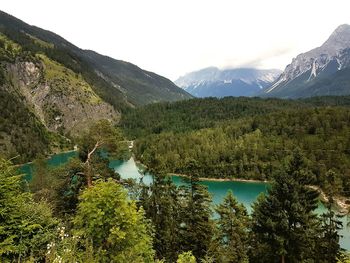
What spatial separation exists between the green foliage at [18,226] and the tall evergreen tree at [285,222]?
23124 millimetres

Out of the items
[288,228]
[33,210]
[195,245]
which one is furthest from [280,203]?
[33,210]

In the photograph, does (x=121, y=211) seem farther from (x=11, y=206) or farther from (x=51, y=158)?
(x=51, y=158)

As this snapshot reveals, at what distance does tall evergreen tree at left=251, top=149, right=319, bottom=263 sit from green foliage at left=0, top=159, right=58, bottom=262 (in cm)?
2312

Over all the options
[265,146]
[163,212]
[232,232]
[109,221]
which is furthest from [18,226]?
[265,146]

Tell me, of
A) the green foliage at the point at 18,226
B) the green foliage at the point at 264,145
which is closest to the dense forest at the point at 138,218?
the green foliage at the point at 18,226

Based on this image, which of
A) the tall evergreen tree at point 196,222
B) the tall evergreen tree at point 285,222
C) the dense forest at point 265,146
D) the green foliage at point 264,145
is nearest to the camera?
the tall evergreen tree at point 285,222

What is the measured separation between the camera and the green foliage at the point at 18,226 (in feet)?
36.6

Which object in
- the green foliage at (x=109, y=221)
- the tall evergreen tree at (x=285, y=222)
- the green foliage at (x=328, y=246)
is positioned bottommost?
the green foliage at (x=328, y=246)

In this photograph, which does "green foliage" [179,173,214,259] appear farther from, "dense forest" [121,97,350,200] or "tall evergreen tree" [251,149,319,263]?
"dense forest" [121,97,350,200]

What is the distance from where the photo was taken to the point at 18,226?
38.9 feet

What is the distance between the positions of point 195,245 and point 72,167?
17.3m

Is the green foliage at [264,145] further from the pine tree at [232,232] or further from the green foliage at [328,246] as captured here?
the pine tree at [232,232]

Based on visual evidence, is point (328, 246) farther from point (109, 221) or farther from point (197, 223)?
point (109, 221)

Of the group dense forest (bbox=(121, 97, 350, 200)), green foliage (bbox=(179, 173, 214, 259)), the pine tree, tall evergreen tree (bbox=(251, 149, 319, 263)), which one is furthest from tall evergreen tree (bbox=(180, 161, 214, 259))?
dense forest (bbox=(121, 97, 350, 200))
